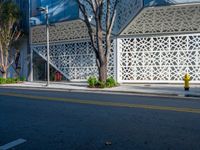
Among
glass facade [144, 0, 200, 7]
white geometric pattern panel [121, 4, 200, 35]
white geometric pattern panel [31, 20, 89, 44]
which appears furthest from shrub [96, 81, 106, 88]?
white geometric pattern panel [31, 20, 89, 44]

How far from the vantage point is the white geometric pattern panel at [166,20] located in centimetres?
1869

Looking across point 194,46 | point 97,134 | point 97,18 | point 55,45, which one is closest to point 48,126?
point 97,134

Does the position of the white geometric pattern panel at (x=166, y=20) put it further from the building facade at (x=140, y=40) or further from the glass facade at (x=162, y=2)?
the glass facade at (x=162, y=2)

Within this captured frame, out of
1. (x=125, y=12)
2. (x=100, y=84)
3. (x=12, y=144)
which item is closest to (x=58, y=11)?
(x=125, y=12)

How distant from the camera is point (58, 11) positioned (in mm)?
24859

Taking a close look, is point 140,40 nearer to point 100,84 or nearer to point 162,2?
point 162,2

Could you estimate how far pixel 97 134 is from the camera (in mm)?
5848

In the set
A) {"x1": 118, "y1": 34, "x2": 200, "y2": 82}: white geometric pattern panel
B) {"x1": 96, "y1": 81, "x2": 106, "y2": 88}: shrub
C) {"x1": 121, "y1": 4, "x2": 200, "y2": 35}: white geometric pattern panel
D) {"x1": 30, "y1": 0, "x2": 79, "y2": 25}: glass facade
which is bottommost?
{"x1": 96, "y1": 81, "x2": 106, "y2": 88}: shrub

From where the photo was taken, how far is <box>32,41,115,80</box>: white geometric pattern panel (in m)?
25.2

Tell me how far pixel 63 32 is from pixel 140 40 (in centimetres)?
780

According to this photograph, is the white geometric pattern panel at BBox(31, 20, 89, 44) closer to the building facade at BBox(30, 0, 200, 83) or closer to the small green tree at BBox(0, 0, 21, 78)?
the building facade at BBox(30, 0, 200, 83)

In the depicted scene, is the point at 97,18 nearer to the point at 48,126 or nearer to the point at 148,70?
the point at 148,70

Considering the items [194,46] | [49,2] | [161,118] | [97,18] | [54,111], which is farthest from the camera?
[49,2]

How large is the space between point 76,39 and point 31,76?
7537mm
